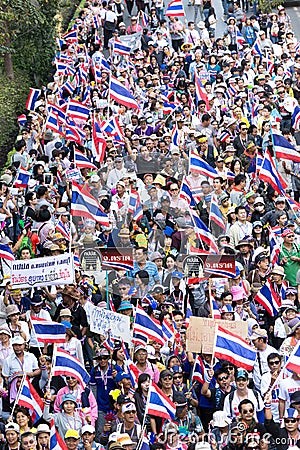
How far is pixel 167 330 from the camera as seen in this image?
16812mm

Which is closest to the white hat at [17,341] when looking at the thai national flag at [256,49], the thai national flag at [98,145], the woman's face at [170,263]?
the woman's face at [170,263]

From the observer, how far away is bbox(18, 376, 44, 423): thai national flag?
49.7 ft

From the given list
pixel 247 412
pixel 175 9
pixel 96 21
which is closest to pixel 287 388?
pixel 247 412

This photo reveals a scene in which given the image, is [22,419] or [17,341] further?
[17,341]

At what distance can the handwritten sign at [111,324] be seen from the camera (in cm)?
1630

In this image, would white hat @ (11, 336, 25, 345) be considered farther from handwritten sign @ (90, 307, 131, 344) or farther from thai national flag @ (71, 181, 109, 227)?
thai national flag @ (71, 181, 109, 227)

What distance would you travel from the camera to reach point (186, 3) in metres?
39.3

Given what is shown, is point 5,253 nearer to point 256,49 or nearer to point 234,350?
point 234,350

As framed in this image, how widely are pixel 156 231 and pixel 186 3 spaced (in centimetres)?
2081

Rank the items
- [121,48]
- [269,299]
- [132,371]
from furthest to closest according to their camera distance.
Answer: [121,48], [269,299], [132,371]

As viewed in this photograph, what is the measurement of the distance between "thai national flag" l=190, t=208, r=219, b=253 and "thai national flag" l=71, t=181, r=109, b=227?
1.66m

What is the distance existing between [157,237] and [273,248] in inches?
Answer: 65.0

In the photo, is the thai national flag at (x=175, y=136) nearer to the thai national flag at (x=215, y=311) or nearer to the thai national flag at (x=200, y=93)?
the thai national flag at (x=200, y=93)

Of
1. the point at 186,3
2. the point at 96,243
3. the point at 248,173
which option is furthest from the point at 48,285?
the point at 186,3
